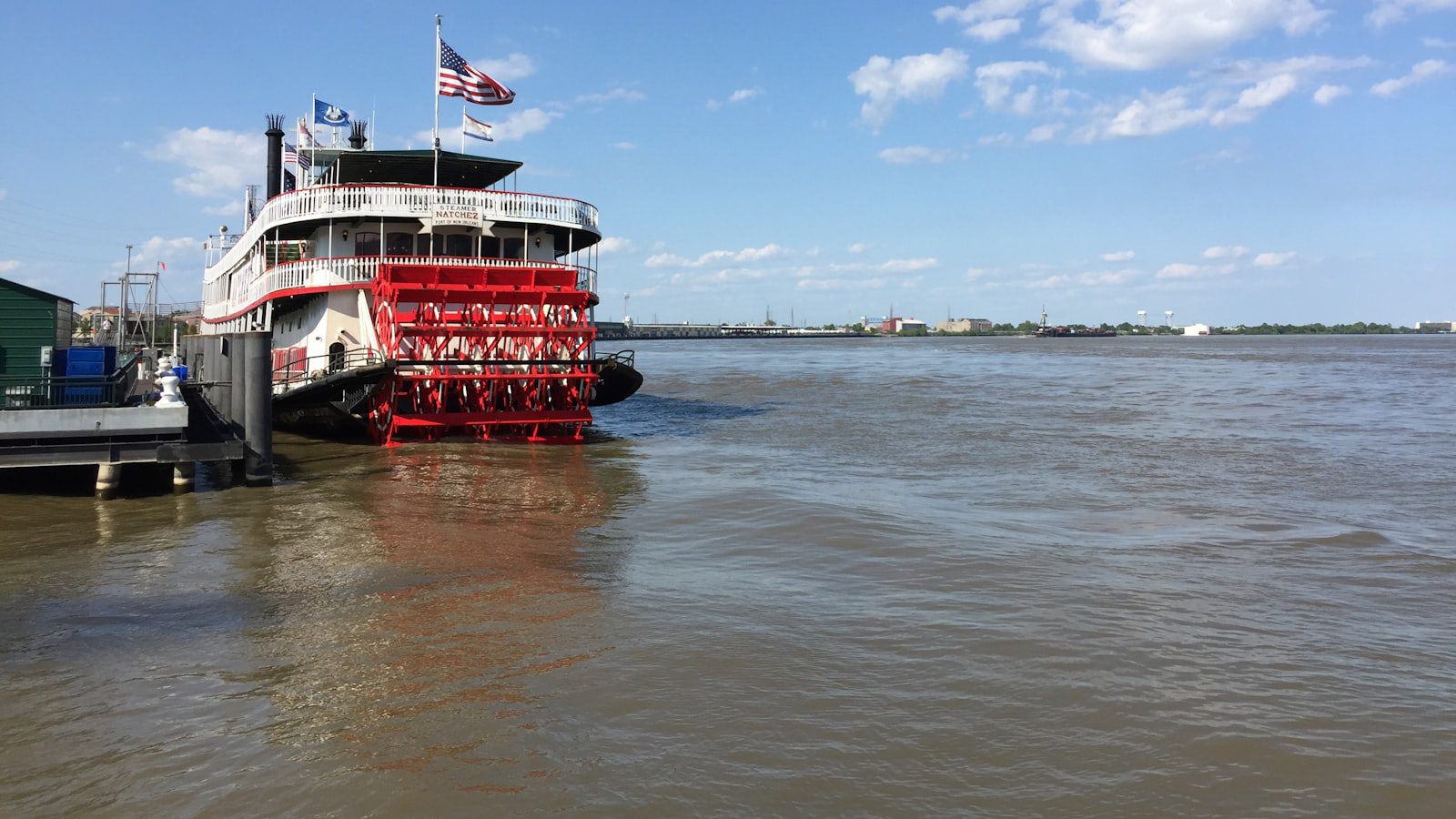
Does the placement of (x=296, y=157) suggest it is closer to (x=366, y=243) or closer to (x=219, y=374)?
(x=366, y=243)

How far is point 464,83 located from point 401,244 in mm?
3566

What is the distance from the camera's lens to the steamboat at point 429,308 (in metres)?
17.2

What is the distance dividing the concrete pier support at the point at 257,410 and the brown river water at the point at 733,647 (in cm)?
36

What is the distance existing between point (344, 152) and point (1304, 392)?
28.6 m

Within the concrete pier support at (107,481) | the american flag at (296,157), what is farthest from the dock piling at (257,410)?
the american flag at (296,157)

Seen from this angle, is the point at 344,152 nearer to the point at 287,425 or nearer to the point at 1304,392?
the point at 287,425

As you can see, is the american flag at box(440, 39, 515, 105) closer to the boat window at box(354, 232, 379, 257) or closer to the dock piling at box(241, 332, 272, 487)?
the boat window at box(354, 232, 379, 257)

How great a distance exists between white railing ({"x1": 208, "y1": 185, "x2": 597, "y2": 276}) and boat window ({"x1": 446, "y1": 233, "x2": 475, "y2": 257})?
3.37 feet

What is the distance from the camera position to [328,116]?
2347 cm

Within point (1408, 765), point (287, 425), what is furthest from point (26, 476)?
point (1408, 765)

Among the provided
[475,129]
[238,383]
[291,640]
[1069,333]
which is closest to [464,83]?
[475,129]

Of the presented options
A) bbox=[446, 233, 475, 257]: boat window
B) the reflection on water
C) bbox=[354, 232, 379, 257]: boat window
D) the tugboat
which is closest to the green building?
the reflection on water

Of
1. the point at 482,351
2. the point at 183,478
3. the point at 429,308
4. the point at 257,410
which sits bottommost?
the point at 183,478

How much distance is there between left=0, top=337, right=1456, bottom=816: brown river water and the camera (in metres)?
5.02
